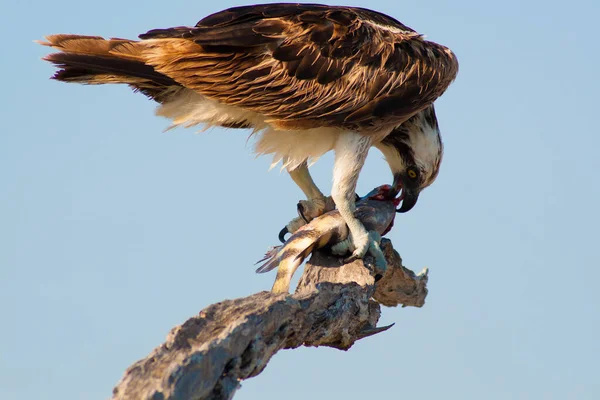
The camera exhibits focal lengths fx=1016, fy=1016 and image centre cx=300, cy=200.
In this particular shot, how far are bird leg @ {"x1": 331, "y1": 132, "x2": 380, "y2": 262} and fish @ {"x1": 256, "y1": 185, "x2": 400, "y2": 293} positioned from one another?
50 mm

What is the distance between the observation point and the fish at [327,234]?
19.0 feet

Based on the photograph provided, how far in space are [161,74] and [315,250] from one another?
1465mm

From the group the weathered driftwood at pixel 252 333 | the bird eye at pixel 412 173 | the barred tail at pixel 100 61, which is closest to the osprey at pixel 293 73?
the barred tail at pixel 100 61

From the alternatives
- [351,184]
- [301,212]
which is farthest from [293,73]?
[301,212]

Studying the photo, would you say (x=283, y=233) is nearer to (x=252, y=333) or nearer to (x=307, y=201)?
(x=307, y=201)

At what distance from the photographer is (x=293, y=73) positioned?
21.1ft

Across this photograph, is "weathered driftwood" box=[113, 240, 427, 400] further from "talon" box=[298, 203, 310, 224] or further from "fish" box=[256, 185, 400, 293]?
"talon" box=[298, 203, 310, 224]

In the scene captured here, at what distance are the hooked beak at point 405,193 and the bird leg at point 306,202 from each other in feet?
1.81

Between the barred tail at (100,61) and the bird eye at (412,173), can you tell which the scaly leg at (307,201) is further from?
the barred tail at (100,61)

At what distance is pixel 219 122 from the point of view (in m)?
6.86

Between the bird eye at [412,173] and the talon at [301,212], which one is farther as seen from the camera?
the bird eye at [412,173]

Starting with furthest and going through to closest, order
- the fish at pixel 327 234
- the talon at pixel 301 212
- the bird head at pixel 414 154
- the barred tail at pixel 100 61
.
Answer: the bird head at pixel 414 154 → the talon at pixel 301 212 → the barred tail at pixel 100 61 → the fish at pixel 327 234

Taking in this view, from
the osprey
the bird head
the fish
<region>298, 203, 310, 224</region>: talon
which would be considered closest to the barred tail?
the osprey

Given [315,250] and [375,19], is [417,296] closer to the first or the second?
[315,250]
